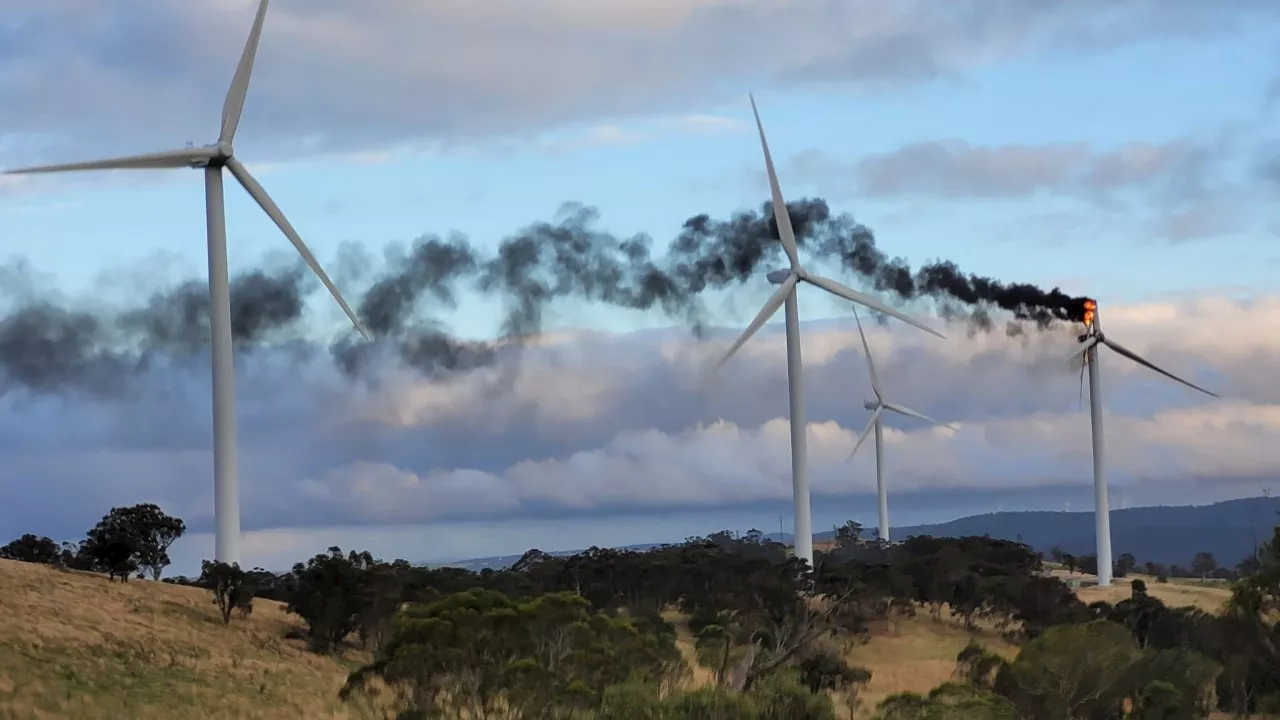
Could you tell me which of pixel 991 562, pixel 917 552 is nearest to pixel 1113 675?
pixel 991 562

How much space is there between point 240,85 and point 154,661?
36.4 m

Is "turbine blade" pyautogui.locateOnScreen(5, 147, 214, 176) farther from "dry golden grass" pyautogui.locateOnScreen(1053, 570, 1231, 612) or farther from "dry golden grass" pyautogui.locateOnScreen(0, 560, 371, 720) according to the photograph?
Result: "dry golden grass" pyautogui.locateOnScreen(1053, 570, 1231, 612)

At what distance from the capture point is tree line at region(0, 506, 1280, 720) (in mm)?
64750

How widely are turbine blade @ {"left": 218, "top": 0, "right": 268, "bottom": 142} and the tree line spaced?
88.7 ft

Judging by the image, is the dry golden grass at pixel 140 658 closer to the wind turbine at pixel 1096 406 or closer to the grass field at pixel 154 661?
the grass field at pixel 154 661

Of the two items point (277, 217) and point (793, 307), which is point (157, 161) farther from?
point (793, 307)

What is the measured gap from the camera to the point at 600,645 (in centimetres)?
6850

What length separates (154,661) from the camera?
7719 cm

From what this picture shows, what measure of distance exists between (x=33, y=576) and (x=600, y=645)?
41.6 meters

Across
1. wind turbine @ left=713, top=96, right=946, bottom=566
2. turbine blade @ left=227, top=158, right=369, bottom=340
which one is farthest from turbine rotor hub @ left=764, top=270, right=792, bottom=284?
turbine blade @ left=227, top=158, right=369, bottom=340

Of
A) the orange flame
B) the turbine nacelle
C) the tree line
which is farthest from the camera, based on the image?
the orange flame

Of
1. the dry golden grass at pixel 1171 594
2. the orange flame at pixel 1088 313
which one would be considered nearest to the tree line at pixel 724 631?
the dry golden grass at pixel 1171 594

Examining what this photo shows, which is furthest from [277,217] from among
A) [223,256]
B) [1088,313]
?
[1088,313]

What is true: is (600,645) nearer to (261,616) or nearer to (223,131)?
(261,616)
